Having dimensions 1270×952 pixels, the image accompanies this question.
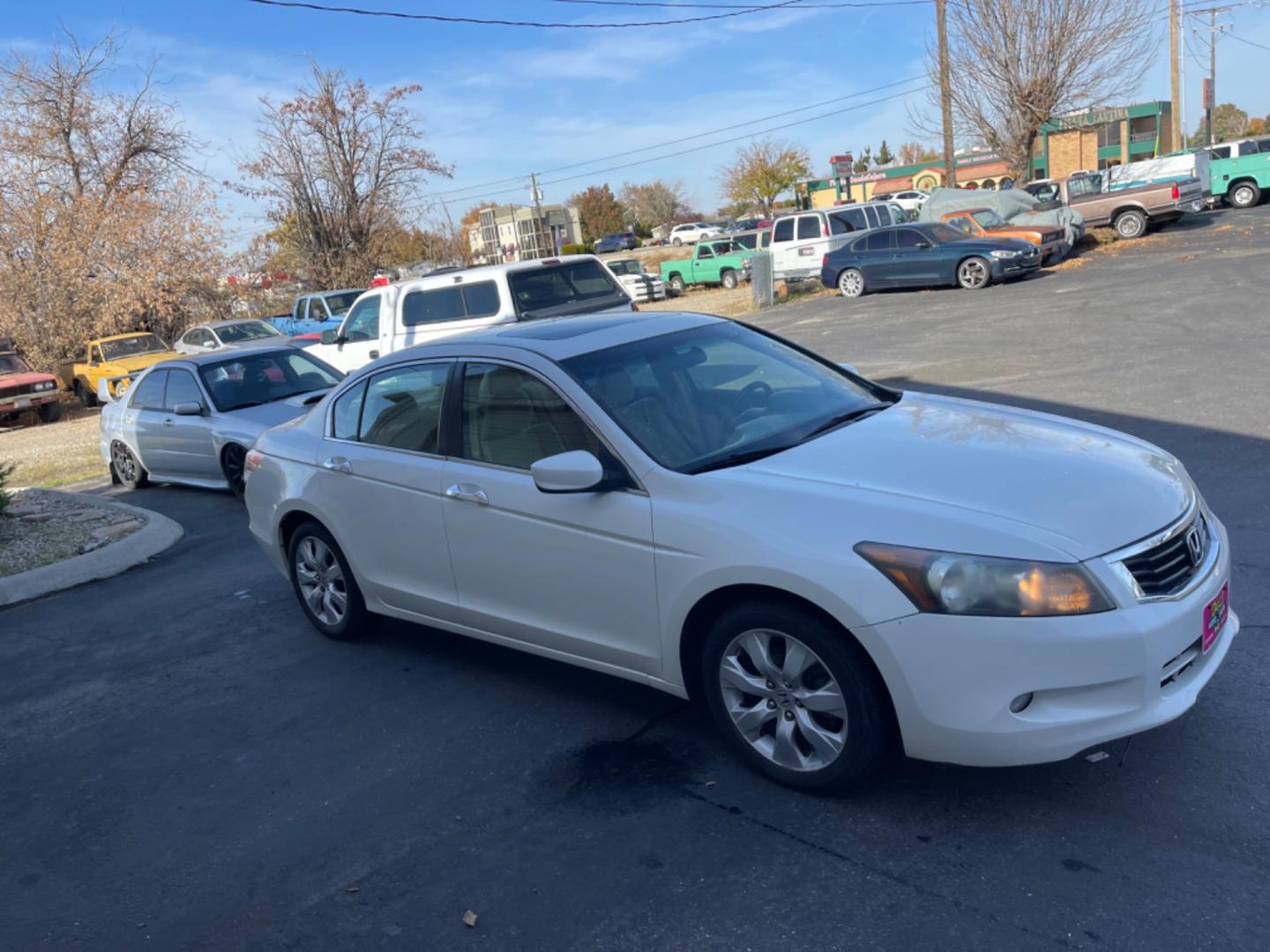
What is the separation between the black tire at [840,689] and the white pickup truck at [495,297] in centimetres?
870

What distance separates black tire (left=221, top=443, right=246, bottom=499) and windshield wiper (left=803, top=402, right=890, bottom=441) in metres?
7.42

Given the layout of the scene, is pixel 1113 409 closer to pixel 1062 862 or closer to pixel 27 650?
pixel 1062 862

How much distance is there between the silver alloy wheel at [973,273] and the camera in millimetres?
21656

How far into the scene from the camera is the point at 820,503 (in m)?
3.64

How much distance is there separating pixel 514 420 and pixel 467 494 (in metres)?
0.40

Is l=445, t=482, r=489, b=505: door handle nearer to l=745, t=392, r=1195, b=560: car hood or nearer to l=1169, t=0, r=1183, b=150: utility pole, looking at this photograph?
l=745, t=392, r=1195, b=560: car hood

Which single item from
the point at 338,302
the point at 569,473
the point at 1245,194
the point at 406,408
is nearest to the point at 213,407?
the point at 406,408

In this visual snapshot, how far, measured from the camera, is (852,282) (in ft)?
78.5

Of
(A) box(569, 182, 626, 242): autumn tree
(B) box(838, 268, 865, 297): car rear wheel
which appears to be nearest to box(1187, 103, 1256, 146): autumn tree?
(A) box(569, 182, 626, 242): autumn tree

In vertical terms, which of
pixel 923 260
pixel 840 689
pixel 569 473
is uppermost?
pixel 569 473

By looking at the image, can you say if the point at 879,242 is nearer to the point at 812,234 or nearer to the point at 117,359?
the point at 812,234

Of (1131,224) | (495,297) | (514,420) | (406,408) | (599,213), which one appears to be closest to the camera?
(514,420)

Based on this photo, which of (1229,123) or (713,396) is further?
(1229,123)

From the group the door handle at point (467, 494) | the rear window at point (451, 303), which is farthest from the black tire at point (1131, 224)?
the door handle at point (467, 494)
